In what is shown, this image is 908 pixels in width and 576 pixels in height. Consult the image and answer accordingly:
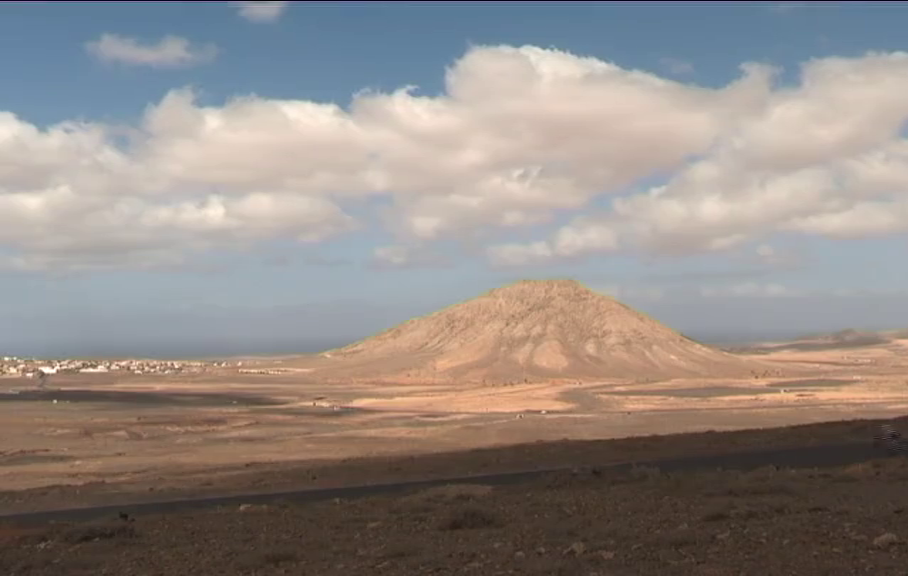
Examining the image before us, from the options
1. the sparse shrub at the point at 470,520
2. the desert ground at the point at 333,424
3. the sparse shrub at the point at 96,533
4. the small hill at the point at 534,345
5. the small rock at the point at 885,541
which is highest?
the small hill at the point at 534,345

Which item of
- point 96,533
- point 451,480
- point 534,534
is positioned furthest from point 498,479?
point 96,533

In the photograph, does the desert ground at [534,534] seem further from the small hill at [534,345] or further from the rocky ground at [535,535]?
the small hill at [534,345]

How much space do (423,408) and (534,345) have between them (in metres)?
61.4

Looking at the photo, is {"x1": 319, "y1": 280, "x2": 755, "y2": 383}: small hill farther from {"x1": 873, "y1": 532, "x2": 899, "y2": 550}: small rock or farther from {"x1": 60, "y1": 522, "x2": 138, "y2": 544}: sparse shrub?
{"x1": 873, "y1": 532, "x2": 899, "y2": 550}: small rock

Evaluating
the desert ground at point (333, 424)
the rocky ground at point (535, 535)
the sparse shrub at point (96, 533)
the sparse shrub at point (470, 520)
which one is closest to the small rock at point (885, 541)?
the rocky ground at point (535, 535)

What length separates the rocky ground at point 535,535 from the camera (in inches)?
478

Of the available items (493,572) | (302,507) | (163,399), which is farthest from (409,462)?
(163,399)

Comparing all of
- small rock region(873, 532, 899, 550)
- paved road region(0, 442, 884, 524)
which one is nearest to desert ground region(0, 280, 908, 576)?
small rock region(873, 532, 899, 550)

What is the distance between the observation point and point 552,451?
3344cm

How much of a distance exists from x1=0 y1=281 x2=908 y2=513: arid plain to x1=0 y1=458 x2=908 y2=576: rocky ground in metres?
8.86

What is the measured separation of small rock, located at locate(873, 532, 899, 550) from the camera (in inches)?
474

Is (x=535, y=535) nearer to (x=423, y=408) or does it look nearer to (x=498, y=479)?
(x=498, y=479)

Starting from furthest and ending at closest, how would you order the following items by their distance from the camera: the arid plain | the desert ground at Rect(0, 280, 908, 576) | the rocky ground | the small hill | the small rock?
the small hill → the arid plain → the desert ground at Rect(0, 280, 908, 576) → the rocky ground → the small rock

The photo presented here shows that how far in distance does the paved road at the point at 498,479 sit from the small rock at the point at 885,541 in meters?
13.4
